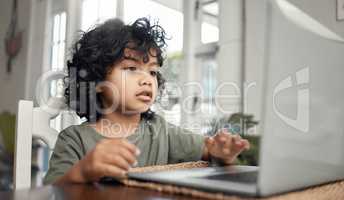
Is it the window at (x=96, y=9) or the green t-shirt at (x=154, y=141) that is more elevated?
the window at (x=96, y=9)

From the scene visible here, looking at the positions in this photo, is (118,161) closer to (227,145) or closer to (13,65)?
(227,145)

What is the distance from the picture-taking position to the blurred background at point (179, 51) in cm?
177

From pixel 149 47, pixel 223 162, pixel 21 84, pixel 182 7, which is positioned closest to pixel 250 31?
pixel 182 7

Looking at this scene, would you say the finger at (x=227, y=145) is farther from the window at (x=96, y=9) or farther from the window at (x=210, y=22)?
the window at (x=96, y=9)

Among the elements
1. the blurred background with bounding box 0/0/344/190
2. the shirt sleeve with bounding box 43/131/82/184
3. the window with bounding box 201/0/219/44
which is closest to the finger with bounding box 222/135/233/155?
the shirt sleeve with bounding box 43/131/82/184

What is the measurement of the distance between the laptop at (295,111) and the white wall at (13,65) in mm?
2396

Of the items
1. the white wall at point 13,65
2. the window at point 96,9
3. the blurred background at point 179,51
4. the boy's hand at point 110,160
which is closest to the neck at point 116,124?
the boy's hand at point 110,160

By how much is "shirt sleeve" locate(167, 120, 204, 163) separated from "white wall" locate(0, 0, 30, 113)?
76.0 inches

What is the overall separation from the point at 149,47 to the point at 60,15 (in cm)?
188

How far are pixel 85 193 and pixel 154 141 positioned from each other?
0.53 m

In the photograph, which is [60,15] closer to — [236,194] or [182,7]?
[182,7]

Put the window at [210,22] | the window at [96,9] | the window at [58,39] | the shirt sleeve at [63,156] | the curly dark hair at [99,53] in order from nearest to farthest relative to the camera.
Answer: the shirt sleeve at [63,156] → the curly dark hair at [99,53] → the window at [210,22] → the window at [96,9] → the window at [58,39]

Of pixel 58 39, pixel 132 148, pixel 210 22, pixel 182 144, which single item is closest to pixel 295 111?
pixel 132 148

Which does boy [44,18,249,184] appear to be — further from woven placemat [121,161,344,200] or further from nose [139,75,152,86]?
woven placemat [121,161,344,200]
